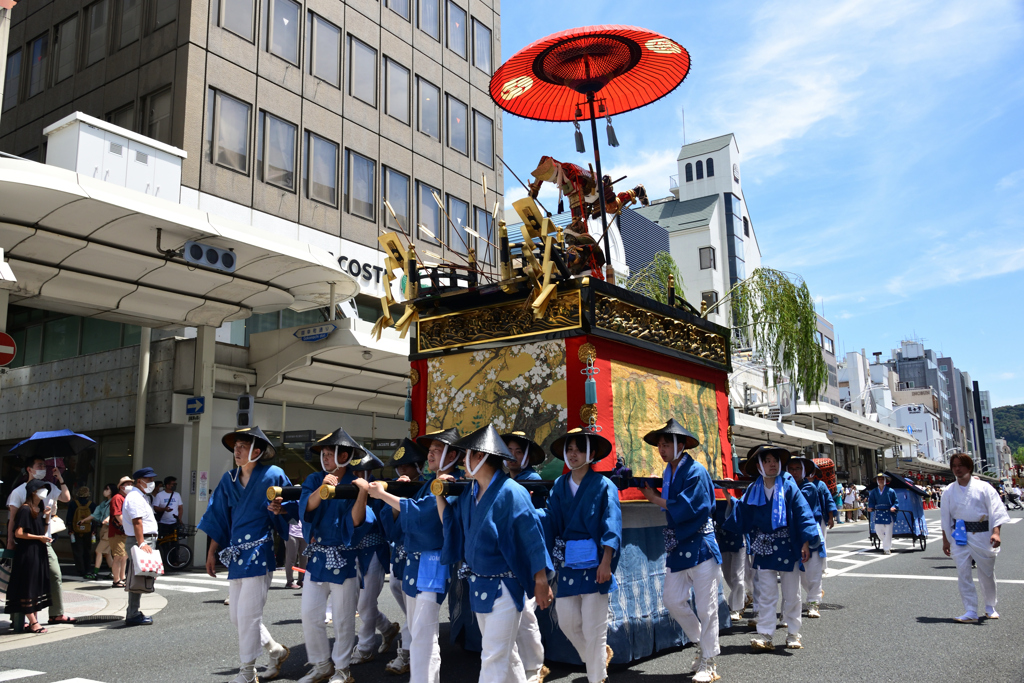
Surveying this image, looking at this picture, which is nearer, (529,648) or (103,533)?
(529,648)

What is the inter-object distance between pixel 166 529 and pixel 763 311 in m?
16.8

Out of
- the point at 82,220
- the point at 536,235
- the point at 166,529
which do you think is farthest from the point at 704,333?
the point at 166,529

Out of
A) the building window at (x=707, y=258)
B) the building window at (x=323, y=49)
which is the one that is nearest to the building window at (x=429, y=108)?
the building window at (x=323, y=49)

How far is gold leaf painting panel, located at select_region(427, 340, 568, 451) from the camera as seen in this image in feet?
24.1

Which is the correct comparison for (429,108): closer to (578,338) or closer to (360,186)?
(360,186)

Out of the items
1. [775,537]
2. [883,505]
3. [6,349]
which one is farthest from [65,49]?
[883,505]

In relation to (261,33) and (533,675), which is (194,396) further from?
(533,675)

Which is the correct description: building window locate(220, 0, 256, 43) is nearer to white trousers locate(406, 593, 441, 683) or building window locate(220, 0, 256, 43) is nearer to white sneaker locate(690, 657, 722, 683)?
white trousers locate(406, 593, 441, 683)

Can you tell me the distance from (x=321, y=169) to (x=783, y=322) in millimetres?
13649

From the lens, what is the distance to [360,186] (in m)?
20.8

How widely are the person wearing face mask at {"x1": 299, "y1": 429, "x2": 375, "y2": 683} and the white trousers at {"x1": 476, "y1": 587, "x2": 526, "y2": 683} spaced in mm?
1621

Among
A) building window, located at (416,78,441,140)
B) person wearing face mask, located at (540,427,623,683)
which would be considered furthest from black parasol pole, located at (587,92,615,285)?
building window, located at (416,78,441,140)

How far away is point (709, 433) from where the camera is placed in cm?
882

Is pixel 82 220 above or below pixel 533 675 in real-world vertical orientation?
above
